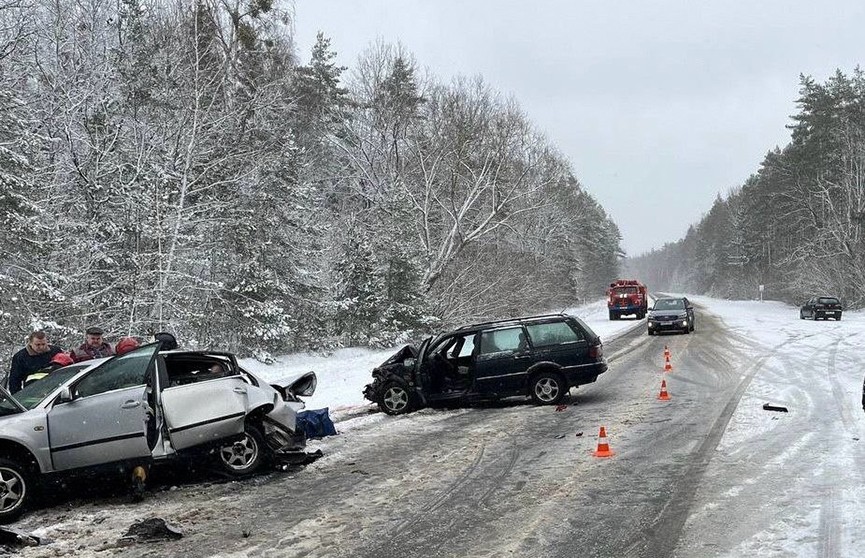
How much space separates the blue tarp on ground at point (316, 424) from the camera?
9.80m

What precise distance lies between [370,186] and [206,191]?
16.4m

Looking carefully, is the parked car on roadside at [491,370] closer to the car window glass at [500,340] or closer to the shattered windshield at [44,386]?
the car window glass at [500,340]

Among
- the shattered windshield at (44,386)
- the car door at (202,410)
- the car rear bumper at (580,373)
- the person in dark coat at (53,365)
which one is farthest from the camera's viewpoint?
the car rear bumper at (580,373)

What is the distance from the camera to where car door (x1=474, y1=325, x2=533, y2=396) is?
12195 millimetres

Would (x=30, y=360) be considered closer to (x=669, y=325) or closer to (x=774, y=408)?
(x=774, y=408)

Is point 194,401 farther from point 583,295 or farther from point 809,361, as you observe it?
point 583,295

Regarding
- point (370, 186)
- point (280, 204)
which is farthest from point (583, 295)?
point (280, 204)

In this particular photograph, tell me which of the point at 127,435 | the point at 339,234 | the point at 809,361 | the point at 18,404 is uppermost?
the point at 339,234

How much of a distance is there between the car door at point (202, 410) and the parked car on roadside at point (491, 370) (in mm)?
4580

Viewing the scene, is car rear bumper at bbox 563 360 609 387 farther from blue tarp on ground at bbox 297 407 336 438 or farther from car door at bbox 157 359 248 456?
car door at bbox 157 359 248 456

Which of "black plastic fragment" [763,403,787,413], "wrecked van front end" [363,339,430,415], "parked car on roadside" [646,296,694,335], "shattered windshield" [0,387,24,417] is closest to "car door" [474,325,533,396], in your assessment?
"wrecked van front end" [363,339,430,415]

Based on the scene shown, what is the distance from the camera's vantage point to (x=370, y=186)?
37000 millimetres

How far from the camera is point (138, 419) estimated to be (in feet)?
23.2

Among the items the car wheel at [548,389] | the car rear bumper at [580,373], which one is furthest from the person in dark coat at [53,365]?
the car rear bumper at [580,373]
